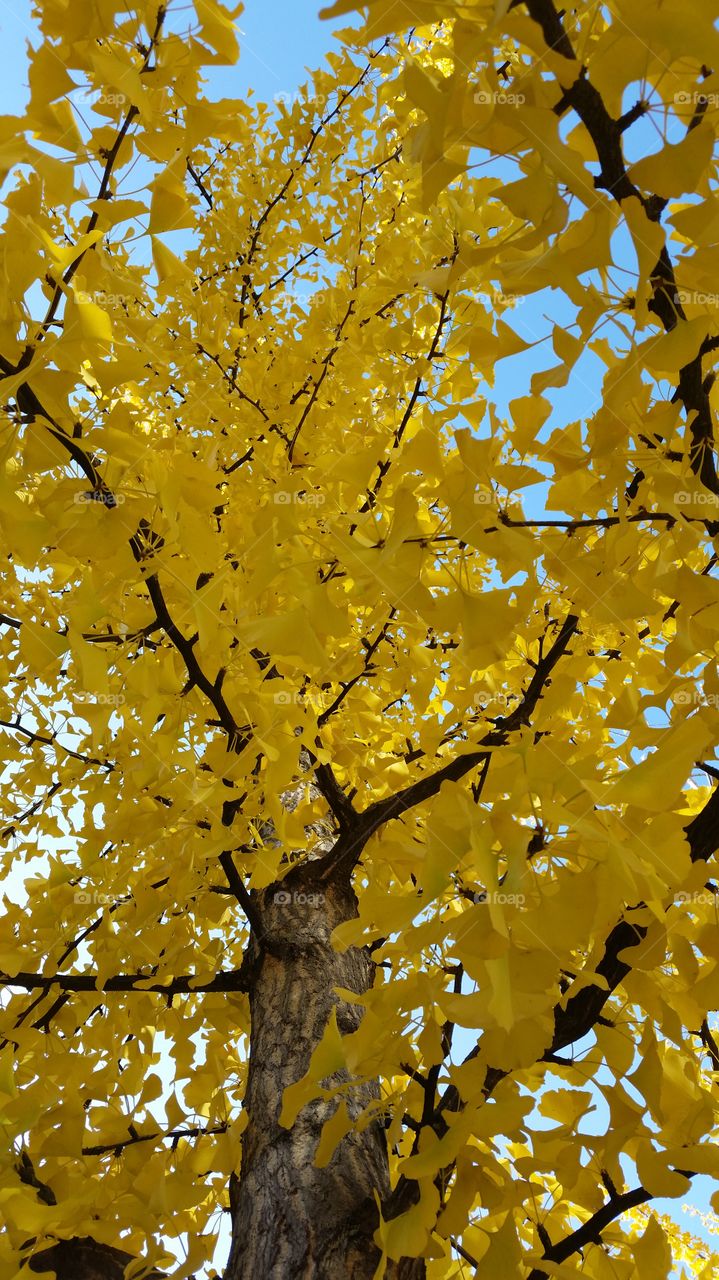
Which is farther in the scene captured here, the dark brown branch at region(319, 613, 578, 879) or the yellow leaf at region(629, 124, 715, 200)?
the dark brown branch at region(319, 613, 578, 879)

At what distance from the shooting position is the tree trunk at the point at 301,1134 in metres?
1.25

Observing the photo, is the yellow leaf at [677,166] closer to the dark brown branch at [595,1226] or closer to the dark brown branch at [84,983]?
the dark brown branch at [595,1226]

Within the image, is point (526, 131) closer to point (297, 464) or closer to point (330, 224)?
point (297, 464)

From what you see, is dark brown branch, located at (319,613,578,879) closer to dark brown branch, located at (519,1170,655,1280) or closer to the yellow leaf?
dark brown branch, located at (519,1170,655,1280)

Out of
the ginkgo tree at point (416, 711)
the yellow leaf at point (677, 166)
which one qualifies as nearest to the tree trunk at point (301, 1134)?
the ginkgo tree at point (416, 711)

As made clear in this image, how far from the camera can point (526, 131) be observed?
0.75 m

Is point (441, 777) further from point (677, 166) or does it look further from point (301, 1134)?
point (677, 166)

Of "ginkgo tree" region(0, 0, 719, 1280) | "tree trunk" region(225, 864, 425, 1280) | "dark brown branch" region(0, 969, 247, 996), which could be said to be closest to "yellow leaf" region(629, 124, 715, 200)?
"ginkgo tree" region(0, 0, 719, 1280)

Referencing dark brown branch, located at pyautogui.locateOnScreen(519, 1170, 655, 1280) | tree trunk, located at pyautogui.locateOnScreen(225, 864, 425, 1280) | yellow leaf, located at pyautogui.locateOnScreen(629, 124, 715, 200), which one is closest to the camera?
yellow leaf, located at pyautogui.locateOnScreen(629, 124, 715, 200)

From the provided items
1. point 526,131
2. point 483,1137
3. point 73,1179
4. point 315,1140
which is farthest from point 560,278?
point 73,1179

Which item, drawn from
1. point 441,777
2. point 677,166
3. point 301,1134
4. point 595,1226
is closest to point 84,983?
point 301,1134

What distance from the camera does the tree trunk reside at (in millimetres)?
1253

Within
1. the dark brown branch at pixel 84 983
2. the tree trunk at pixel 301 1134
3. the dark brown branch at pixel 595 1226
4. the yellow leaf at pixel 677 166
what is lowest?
the dark brown branch at pixel 595 1226

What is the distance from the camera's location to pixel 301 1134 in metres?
1.43
